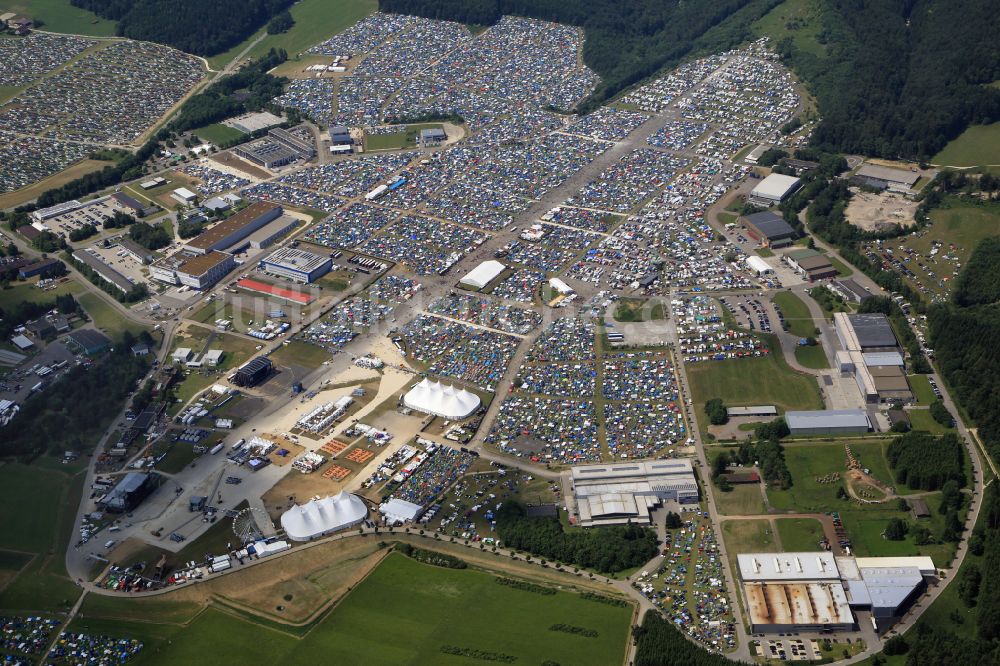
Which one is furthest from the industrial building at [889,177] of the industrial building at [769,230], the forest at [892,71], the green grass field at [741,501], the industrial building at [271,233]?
the industrial building at [271,233]

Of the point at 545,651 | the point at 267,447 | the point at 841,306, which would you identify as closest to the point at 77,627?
the point at 267,447

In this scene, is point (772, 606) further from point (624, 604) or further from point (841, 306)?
point (841, 306)

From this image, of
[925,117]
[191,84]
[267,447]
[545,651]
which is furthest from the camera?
[191,84]

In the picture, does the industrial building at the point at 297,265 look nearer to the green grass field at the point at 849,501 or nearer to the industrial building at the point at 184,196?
the industrial building at the point at 184,196

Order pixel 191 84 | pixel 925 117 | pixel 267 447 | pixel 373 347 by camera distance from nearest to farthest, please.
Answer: pixel 267 447
pixel 373 347
pixel 925 117
pixel 191 84

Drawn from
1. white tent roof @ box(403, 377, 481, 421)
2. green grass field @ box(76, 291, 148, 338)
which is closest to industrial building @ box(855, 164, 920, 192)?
white tent roof @ box(403, 377, 481, 421)

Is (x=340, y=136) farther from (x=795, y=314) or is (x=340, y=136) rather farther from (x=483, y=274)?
(x=795, y=314)

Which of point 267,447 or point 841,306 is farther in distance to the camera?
point 841,306
